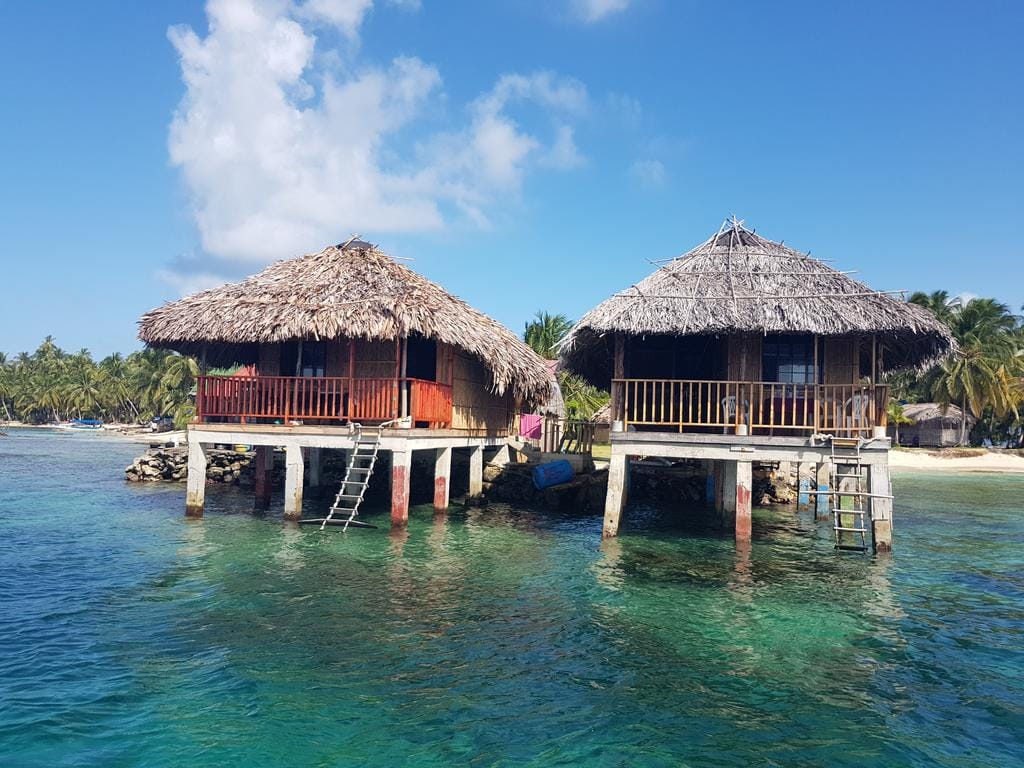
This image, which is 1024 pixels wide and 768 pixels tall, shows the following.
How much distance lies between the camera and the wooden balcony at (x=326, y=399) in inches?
527

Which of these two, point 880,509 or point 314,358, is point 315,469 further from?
point 880,509

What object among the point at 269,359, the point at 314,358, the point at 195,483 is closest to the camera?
the point at 195,483

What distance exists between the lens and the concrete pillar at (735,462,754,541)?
467 inches

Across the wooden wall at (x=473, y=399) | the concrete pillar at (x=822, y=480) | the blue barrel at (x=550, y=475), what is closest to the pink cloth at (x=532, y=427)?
the wooden wall at (x=473, y=399)

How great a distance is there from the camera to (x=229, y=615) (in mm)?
7895

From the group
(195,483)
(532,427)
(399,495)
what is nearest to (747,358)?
(399,495)

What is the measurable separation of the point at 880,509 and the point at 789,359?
332cm

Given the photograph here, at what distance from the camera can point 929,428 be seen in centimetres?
4366

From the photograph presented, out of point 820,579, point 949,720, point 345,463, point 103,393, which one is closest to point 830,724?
point 949,720

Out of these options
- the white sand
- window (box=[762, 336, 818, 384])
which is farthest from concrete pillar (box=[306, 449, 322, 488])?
the white sand

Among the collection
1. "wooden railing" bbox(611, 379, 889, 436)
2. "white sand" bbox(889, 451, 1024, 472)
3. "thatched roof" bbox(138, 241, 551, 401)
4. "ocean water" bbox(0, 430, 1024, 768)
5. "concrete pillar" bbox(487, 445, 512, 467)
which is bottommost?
"ocean water" bbox(0, 430, 1024, 768)

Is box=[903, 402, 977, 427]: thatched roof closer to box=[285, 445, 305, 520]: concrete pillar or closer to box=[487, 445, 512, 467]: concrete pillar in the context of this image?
box=[487, 445, 512, 467]: concrete pillar

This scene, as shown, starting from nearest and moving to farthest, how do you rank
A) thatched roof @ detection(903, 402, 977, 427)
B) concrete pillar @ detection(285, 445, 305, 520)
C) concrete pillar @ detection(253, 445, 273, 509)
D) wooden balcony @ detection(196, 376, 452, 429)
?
wooden balcony @ detection(196, 376, 452, 429) → concrete pillar @ detection(285, 445, 305, 520) → concrete pillar @ detection(253, 445, 273, 509) → thatched roof @ detection(903, 402, 977, 427)

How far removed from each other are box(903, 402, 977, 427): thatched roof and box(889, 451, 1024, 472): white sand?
3347mm
